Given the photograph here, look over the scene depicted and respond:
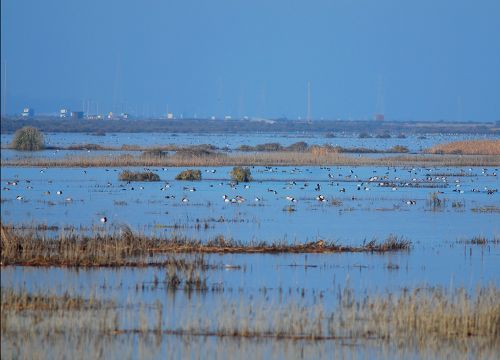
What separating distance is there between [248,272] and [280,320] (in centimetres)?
474

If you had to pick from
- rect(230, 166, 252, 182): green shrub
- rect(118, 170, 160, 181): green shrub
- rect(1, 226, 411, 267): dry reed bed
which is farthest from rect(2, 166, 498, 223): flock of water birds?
rect(1, 226, 411, 267): dry reed bed

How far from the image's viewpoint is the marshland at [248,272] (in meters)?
14.3

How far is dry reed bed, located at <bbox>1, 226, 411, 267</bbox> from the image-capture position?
19.0m

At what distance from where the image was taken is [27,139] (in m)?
64.3

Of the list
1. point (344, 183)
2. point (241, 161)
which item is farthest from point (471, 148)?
point (344, 183)

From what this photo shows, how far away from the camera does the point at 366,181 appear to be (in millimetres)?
44469

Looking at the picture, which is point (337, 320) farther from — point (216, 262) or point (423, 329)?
point (216, 262)

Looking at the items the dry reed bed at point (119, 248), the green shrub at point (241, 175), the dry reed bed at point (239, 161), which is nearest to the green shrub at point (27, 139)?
the dry reed bed at point (239, 161)

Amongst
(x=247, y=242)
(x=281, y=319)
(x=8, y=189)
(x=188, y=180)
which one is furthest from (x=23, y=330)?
(x=188, y=180)

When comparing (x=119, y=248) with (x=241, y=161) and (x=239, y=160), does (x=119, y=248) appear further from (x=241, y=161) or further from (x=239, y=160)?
(x=239, y=160)

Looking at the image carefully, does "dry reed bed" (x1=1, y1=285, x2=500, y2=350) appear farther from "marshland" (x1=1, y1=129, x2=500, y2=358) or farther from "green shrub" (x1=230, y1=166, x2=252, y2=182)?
"green shrub" (x1=230, y1=166, x2=252, y2=182)

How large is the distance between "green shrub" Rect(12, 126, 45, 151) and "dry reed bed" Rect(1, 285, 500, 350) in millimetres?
49281

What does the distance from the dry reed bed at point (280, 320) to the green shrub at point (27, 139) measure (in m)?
49.3

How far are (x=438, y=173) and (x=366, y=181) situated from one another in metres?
6.80
